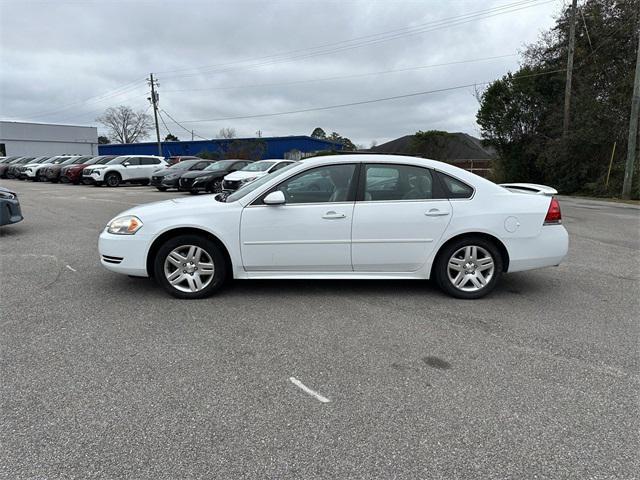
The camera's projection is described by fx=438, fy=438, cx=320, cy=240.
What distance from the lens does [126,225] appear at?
15.1 ft

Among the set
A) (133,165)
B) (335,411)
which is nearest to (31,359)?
(335,411)

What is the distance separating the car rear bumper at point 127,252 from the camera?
4.54 m

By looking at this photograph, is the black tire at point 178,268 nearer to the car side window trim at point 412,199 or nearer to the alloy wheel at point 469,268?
the car side window trim at point 412,199

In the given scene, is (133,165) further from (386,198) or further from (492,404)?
(492,404)

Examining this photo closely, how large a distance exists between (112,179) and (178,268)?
2048 cm

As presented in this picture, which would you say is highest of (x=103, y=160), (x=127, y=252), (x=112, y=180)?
(x=103, y=160)

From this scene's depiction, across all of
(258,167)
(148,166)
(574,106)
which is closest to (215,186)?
(258,167)

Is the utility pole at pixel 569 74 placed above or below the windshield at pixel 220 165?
above

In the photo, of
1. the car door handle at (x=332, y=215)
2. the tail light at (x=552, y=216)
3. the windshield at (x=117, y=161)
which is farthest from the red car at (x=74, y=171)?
the tail light at (x=552, y=216)

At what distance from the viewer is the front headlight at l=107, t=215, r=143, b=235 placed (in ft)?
15.0

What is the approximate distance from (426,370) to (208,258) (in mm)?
2514

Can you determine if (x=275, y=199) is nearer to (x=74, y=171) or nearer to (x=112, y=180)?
(x=112, y=180)

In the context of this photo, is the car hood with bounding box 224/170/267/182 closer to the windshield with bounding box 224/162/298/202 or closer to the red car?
the windshield with bounding box 224/162/298/202

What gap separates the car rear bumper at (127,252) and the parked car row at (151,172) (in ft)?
20.1
